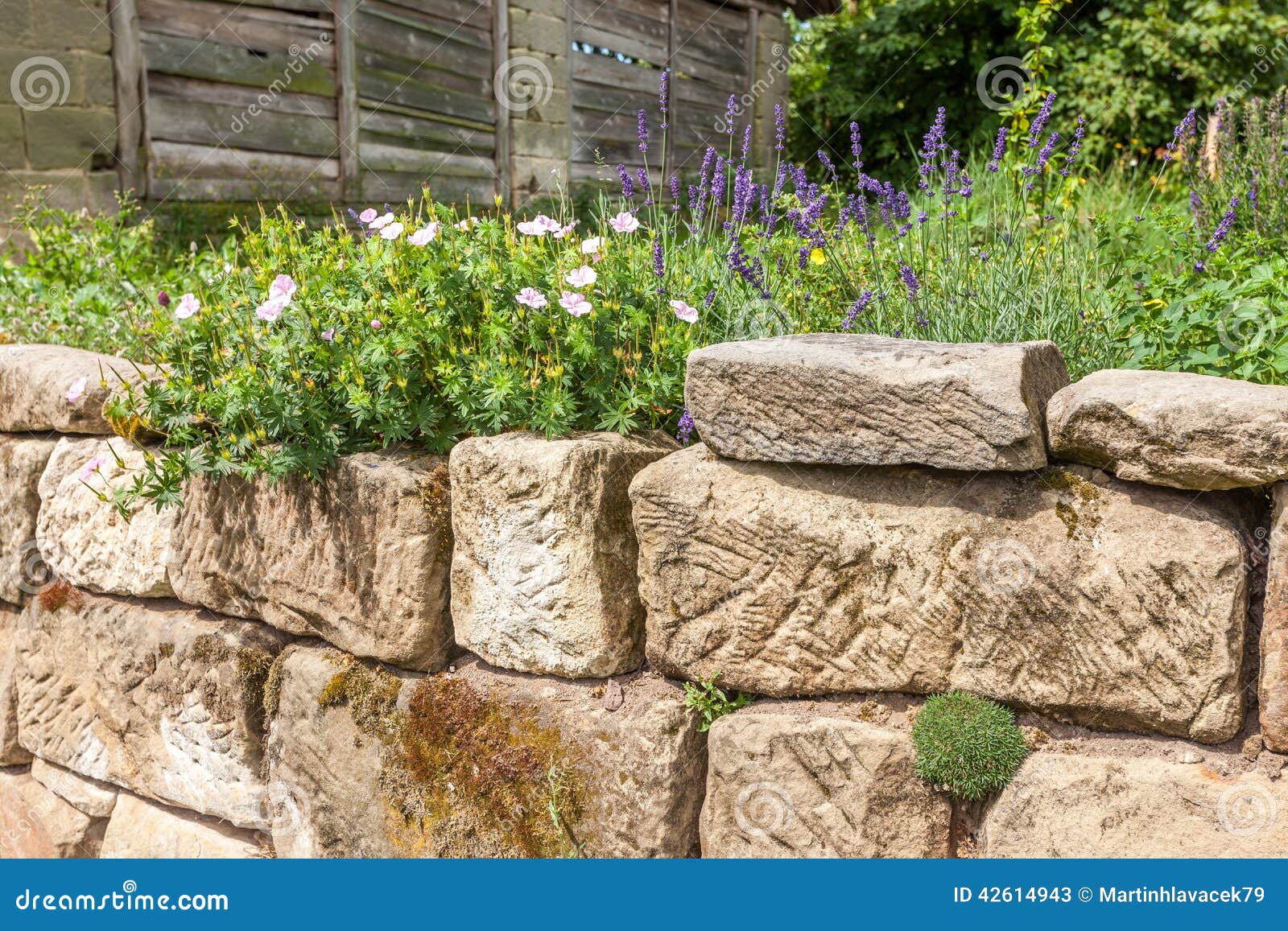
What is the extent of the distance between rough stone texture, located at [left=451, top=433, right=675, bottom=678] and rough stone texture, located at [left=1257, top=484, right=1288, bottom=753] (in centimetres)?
122

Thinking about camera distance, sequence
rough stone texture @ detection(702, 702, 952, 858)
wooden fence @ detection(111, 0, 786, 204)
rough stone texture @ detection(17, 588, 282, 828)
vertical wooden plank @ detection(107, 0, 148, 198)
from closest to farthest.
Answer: rough stone texture @ detection(702, 702, 952, 858) < rough stone texture @ detection(17, 588, 282, 828) < vertical wooden plank @ detection(107, 0, 148, 198) < wooden fence @ detection(111, 0, 786, 204)

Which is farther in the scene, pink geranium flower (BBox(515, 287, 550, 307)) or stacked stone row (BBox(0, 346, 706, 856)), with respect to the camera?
pink geranium flower (BBox(515, 287, 550, 307))

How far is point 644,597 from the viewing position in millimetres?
2344

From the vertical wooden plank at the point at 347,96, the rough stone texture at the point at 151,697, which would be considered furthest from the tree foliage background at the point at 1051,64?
the rough stone texture at the point at 151,697

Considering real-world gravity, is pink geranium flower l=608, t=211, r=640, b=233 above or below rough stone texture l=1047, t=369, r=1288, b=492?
above

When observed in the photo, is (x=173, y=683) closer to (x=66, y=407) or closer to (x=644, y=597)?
(x=66, y=407)

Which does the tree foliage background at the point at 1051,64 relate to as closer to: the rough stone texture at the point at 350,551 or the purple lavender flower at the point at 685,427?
the purple lavender flower at the point at 685,427

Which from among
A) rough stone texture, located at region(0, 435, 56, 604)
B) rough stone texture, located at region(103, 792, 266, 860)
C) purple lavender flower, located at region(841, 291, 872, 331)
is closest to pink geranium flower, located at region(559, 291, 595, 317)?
purple lavender flower, located at region(841, 291, 872, 331)

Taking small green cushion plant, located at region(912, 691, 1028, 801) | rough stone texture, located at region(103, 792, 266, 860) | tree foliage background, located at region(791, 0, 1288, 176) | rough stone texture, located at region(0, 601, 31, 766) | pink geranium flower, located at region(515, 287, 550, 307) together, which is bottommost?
rough stone texture, located at region(103, 792, 266, 860)

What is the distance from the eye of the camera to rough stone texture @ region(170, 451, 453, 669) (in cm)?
255

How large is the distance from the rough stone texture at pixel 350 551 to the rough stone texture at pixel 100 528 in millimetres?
288

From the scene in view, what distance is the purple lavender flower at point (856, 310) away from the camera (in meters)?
2.60

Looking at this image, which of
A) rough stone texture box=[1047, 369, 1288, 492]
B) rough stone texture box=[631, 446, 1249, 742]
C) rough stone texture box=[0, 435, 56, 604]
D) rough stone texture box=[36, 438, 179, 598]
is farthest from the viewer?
rough stone texture box=[0, 435, 56, 604]

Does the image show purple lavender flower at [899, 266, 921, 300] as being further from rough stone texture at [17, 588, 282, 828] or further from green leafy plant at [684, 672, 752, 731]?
rough stone texture at [17, 588, 282, 828]
